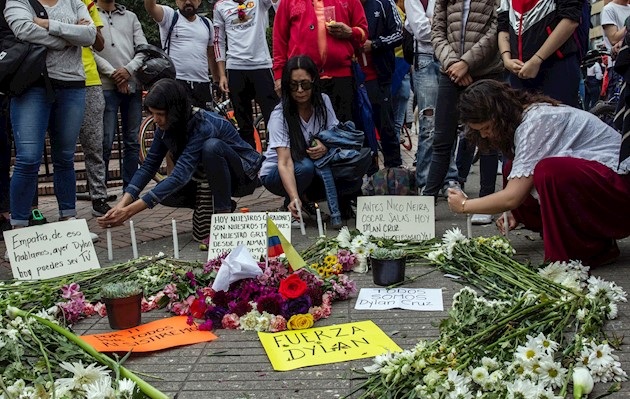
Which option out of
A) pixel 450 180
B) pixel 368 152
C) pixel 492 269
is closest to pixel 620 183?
pixel 492 269

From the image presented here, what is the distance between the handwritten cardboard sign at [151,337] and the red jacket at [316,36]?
115 inches

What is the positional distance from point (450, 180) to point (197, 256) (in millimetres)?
2435

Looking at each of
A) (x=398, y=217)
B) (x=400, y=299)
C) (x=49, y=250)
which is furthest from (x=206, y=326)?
(x=398, y=217)

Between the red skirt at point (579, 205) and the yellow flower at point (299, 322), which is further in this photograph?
the red skirt at point (579, 205)

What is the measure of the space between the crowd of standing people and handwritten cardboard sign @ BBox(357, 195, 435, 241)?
12.8 inches

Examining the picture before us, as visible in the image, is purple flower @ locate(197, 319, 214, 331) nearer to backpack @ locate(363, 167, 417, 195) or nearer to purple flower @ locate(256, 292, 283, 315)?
purple flower @ locate(256, 292, 283, 315)

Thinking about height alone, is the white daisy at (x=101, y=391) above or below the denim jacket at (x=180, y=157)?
below

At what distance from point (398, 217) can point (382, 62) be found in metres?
2.24

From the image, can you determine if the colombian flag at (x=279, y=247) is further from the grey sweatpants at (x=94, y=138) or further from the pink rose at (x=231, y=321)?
the grey sweatpants at (x=94, y=138)

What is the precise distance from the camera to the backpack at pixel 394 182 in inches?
210

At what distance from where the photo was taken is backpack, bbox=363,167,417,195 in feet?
17.5

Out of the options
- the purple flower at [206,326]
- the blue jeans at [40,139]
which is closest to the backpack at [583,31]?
the purple flower at [206,326]

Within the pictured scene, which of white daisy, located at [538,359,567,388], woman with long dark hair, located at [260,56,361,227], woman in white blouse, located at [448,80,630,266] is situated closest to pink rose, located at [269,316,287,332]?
white daisy, located at [538,359,567,388]

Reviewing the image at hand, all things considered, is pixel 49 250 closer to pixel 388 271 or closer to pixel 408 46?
pixel 388 271
